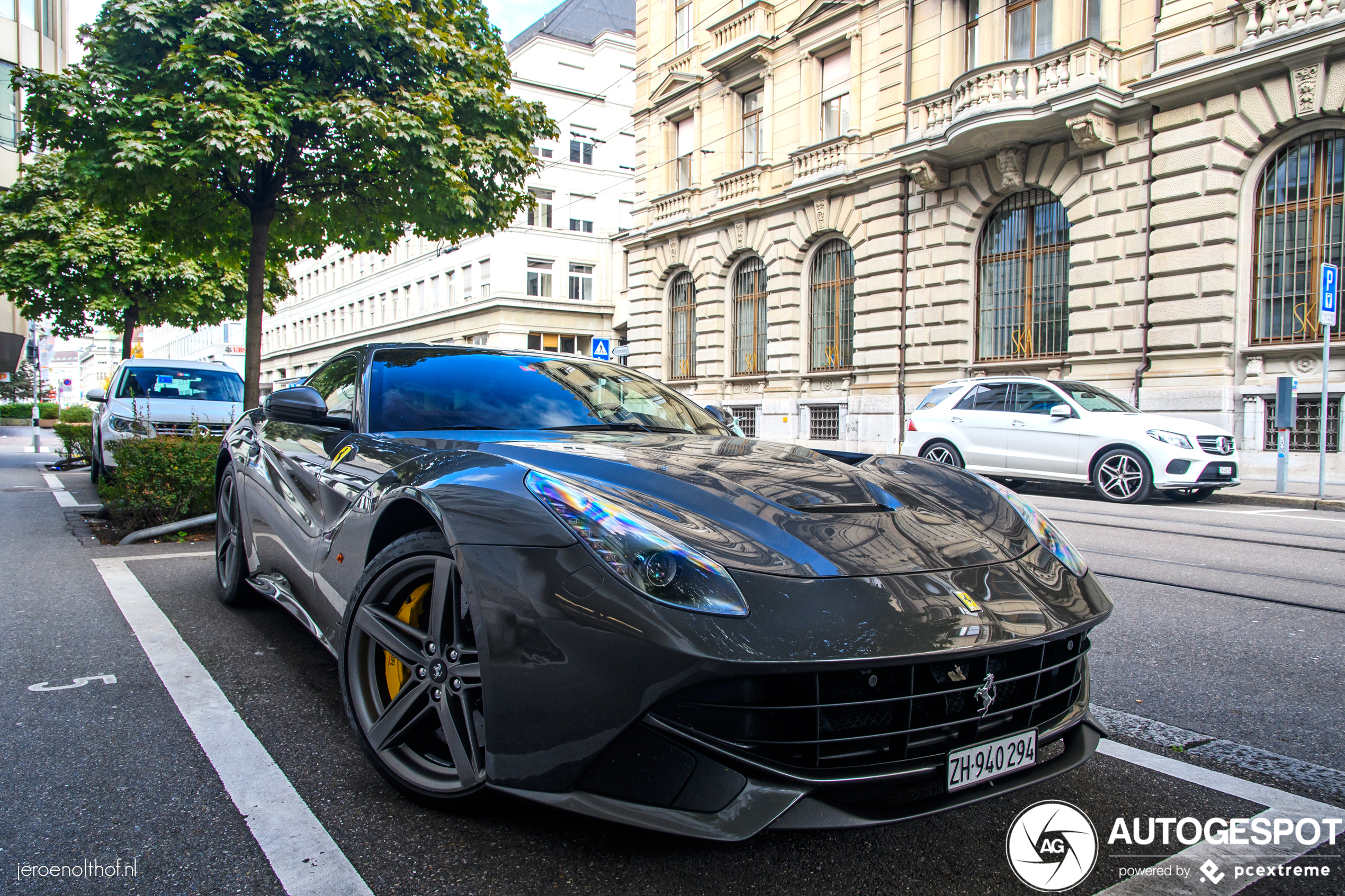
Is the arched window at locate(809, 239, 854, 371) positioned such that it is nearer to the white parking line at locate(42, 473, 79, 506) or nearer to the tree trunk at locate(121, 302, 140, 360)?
the white parking line at locate(42, 473, 79, 506)

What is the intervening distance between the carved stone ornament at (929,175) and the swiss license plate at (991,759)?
1773 centimetres

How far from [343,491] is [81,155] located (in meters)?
8.42

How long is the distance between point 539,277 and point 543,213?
10.4ft

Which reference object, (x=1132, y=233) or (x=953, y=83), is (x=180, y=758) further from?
(x=953, y=83)

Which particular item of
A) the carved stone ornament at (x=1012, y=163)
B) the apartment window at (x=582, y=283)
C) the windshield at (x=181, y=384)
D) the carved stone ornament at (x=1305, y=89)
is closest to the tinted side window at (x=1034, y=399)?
the carved stone ornament at (x=1305, y=89)

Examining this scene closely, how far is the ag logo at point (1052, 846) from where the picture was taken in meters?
1.82

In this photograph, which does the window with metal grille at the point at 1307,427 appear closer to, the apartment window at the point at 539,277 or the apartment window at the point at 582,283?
the apartment window at the point at 539,277

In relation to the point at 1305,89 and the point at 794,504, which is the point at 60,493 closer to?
the point at 794,504

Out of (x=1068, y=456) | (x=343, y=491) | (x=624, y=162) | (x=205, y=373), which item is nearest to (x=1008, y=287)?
(x=1068, y=456)

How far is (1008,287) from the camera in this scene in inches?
675

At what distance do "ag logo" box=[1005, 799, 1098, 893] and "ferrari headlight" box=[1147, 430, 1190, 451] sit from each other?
939 cm

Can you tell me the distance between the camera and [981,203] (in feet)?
57.1

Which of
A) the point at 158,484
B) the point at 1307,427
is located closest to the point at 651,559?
the point at 158,484

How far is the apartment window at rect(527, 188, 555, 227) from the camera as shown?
1549 inches
